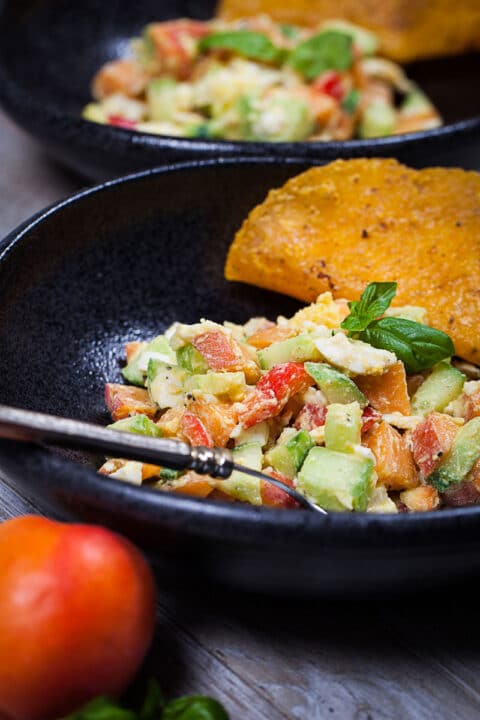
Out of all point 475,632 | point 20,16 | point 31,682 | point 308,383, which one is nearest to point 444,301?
point 308,383

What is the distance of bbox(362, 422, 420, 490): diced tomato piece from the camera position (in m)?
1.98

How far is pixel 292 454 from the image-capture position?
6.45ft

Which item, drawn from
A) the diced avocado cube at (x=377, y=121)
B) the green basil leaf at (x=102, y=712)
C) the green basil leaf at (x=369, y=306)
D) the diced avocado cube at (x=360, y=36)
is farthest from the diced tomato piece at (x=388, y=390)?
the diced avocado cube at (x=360, y=36)

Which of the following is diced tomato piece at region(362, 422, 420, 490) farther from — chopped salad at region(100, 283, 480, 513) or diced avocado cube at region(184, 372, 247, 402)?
diced avocado cube at region(184, 372, 247, 402)

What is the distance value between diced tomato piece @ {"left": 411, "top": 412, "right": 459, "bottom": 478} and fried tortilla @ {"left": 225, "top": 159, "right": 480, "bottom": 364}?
0.48 metres

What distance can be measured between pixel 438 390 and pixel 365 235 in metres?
0.59

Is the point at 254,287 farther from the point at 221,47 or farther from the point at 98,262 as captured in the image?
the point at 221,47

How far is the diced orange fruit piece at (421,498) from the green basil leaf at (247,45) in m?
2.38

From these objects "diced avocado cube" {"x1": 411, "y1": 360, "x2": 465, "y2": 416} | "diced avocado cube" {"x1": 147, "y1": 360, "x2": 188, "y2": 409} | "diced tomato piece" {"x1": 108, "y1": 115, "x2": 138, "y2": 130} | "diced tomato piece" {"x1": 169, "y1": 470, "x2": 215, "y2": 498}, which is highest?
"diced tomato piece" {"x1": 108, "y1": 115, "x2": 138, "y2": 130}

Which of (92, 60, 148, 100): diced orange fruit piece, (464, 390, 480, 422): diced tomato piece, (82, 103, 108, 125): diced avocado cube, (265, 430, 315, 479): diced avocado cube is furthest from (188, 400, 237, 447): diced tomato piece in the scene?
(92, 60, 148, 100): diced orange fruit piece

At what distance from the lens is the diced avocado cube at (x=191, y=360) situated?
2191 millimetres

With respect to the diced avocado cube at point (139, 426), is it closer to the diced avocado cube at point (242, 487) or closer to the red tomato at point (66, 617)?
the diced avocado cube at point (242, 487)

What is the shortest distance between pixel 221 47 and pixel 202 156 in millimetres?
1095

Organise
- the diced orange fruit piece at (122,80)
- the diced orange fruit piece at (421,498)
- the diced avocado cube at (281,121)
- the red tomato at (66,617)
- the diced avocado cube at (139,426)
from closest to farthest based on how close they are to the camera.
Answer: the red tomato at (66,617), the diced orange fruit piece at (421,498), the diced avocado cube at (139,426), the diced avocado cube at (281,121), the diced orange fruit piece at (122,80)
